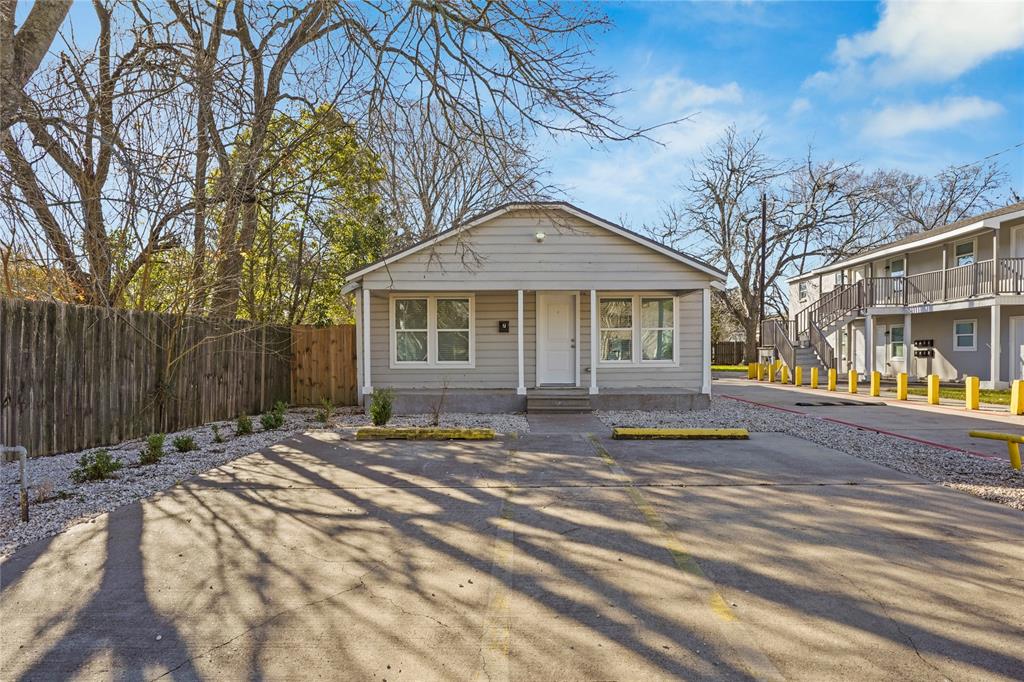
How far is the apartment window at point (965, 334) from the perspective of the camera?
59.9 feet

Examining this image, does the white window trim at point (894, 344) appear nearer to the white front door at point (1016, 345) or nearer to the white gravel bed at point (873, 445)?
the white front door at point (1016, 345)

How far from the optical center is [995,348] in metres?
15.8

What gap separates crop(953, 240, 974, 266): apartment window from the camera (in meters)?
18.4

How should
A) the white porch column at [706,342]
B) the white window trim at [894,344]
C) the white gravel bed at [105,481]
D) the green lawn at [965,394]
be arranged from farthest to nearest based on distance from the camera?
the white window trim at [894,344] < the green lawn at [965,394] < the white porch column at [706,342] < the white gravel bed at [105,481]

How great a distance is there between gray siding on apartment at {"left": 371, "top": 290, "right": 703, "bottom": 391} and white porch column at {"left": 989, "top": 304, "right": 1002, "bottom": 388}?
1001cm

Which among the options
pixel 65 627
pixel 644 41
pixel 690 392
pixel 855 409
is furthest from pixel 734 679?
pixel 855 409

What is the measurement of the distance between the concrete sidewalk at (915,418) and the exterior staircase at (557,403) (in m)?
4.91

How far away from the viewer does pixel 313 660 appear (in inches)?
101

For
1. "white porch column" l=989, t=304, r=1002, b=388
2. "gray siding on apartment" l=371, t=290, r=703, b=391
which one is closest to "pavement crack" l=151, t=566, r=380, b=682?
"gray siding on apartment" l=371, t=290, r=703, b=391

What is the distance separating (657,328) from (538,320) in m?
2.88

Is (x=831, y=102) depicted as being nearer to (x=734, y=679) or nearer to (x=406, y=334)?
(x=406, y=334)

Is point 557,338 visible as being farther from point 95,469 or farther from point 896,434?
point 95,469

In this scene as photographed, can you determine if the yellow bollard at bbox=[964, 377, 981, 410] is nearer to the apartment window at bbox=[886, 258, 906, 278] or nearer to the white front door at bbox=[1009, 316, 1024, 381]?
the white front door at bbox=[1009, 316, 1024, 381]

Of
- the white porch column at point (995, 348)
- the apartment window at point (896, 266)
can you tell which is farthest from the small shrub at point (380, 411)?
the apartment window at point (896, 266)
